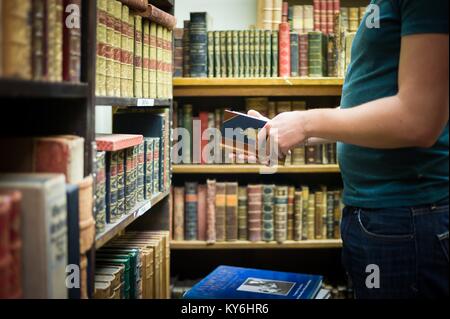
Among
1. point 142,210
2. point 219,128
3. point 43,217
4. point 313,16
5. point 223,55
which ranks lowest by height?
point 142,210

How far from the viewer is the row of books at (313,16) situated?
258 centimetres

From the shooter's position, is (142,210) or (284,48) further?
(284,48)

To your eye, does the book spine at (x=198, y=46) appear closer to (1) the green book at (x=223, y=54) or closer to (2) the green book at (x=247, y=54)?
(1) the green book at (x=223, y=54)

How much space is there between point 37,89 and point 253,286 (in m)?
1.06

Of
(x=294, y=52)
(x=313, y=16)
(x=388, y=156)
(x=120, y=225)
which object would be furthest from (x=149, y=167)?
(x=313, y=16)

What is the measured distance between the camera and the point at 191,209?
8.42 feet

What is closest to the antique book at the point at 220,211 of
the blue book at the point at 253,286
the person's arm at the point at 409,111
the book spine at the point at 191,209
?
the book spine at the point at 191,209

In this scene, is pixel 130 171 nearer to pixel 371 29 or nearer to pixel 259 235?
pixel 371 29

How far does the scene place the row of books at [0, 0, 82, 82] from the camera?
80cm

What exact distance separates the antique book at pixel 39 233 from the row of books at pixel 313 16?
1.93 meters

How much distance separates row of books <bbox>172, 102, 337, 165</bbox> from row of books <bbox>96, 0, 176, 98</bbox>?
485 millimetres

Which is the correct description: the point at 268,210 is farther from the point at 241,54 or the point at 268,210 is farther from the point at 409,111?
the point at 409,111

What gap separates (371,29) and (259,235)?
160cm
